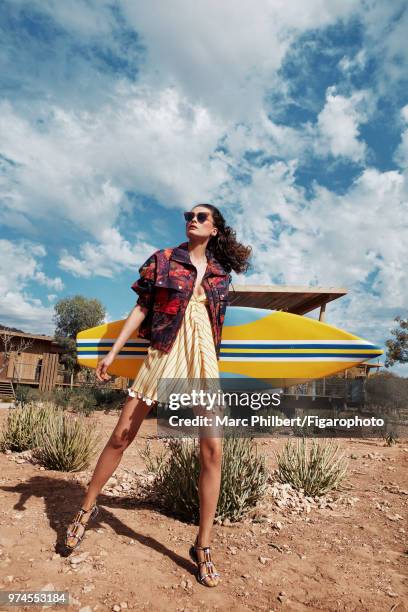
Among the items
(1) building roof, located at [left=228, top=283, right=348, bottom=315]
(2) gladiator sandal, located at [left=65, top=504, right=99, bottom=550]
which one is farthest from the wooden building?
(2) gladiator sandal, located at [left=65, top=504, right=99, bottom=550]

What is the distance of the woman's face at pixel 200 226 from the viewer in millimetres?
2914

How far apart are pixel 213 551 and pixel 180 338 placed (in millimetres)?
1559

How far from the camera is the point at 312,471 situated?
4.53 m

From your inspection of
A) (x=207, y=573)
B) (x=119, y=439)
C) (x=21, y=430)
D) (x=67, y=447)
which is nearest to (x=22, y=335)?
(x=21, y=430)

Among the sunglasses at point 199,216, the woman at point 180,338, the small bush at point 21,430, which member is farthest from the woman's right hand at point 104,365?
the small bush at point 21,430

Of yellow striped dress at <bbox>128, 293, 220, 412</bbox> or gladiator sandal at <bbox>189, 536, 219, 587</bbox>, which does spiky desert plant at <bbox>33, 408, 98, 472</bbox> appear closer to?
yellow striped dress at <bbox>128, 293, 220, 412</bbox>

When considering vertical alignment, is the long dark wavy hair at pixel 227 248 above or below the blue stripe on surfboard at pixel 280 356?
above

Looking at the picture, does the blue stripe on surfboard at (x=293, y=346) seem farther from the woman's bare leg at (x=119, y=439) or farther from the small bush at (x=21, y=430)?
the small bush at (x=21, y=430)

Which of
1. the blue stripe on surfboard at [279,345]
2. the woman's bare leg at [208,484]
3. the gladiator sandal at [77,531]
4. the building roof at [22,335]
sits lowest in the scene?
the gladiator sandal at [77,531]

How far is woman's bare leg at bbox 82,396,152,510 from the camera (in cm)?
261

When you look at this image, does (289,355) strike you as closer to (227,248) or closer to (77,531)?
(227,248)

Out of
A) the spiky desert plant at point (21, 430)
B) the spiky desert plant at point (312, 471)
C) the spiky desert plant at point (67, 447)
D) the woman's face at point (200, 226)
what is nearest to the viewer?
the woman's face at point (200, 226)

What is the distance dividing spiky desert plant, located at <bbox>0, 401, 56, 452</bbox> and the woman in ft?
11.2

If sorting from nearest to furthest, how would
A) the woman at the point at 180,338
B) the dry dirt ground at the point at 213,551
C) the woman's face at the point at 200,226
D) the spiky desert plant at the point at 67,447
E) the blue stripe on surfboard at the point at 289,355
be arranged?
the dry dirt ground at the point at 213,551 < the woman at the point at 180,338 < the woman's face at the point at 200,226 < the blue stripe on surfboard at the point at 289,355 < the spiky desert plant at the point at 67,447
